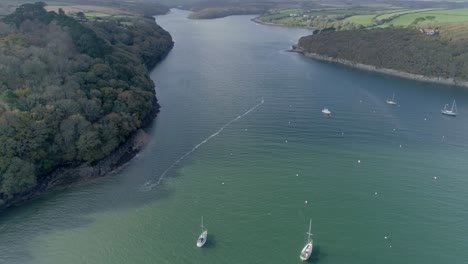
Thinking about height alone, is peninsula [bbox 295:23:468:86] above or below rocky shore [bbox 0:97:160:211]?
above

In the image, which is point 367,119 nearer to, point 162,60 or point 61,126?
point 61,126

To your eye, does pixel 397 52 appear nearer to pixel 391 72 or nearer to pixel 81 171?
pixel 391 72

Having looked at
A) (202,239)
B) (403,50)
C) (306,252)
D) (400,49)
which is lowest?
(202,239)

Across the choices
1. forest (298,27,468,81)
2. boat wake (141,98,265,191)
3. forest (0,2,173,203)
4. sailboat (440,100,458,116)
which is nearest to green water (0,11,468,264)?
boat wake (141,98,265,191)

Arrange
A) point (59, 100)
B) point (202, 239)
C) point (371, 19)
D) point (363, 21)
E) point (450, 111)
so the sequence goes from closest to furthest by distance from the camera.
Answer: point (202, 239)
point (59, 100)
point (450, 111)
point (363, 21)
point (371, 19)

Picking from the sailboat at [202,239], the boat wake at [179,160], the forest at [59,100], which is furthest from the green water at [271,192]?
the forest at [59,100]

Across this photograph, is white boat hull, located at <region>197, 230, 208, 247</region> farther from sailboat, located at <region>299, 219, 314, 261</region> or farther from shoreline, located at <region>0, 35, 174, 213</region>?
shoreline, located at <region>0, 35, 174, 213</region>

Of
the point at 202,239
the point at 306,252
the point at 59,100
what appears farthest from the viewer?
the point at 59,100

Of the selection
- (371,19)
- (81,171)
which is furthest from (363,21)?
(81,171)
